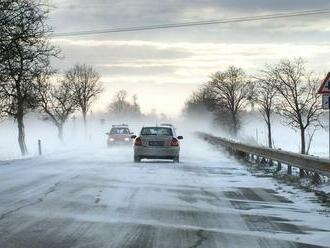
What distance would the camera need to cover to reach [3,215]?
10.9m

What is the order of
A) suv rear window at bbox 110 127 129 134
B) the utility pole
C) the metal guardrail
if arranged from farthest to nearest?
1. suv rear window at bbox 110 127 129 134
2. the metal guardrail
3. the utility pole

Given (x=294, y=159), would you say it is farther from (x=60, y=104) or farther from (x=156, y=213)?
(x=60, y=104)

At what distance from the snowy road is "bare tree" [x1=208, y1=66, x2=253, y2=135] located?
6657 cm

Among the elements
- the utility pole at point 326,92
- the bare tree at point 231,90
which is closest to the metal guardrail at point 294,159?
the utility pole at point 326,92

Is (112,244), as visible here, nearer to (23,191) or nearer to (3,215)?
(3,215)

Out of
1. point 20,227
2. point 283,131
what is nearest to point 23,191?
point 20,227

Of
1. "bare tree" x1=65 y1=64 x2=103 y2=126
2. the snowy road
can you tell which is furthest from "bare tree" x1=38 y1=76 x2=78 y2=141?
the snowy road

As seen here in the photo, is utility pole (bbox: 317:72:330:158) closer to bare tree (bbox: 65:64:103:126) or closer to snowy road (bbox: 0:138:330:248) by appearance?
snowy road (bbox: 0:138:330:248)

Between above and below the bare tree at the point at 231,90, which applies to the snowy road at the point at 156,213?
below

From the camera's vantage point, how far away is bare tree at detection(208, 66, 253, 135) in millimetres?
84750

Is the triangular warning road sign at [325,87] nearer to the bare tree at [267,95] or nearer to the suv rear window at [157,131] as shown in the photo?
the suv rear window at [157,131]

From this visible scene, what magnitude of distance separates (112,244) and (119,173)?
12315mm

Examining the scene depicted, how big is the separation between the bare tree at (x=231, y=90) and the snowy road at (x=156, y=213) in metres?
66.6

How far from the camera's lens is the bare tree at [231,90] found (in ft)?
278
